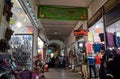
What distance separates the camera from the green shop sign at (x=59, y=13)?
754 cm

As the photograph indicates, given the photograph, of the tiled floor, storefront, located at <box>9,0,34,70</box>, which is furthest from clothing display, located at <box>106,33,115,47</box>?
the tiled floor

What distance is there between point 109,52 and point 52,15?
3638mm

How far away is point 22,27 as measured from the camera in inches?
261

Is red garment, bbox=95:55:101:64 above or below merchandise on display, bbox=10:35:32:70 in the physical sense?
below

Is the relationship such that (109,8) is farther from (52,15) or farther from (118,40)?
(52,15)

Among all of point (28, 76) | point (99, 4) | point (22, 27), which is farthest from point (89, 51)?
point (28, 76)

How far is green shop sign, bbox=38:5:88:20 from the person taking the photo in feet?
24.7

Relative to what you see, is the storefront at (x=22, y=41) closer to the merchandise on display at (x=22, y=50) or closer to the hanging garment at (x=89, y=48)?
the merchandise on display at (x=22, y=50)

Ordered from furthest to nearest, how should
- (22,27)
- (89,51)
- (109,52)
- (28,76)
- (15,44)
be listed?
(89,51)
(22,27)
(15,44)
(109,52)
(28,76)

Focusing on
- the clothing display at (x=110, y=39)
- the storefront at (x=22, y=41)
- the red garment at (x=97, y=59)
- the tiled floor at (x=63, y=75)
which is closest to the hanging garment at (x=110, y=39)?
the clothing display at (x=110, y=39)

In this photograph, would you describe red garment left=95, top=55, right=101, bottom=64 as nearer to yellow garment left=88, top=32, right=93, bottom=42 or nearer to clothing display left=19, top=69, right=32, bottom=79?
yellow garment left=88, top=32, right=93, bottom=42

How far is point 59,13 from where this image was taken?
764 cm

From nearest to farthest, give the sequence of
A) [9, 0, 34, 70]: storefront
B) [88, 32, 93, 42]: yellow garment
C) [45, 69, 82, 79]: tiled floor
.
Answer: [9, 0, 34, 70]: storefront → [88, 32, 93, 42]: yellow garment → [45, 69, 82, 79]: tiled floor

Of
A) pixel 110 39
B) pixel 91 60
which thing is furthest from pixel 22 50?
pixel 91 60
